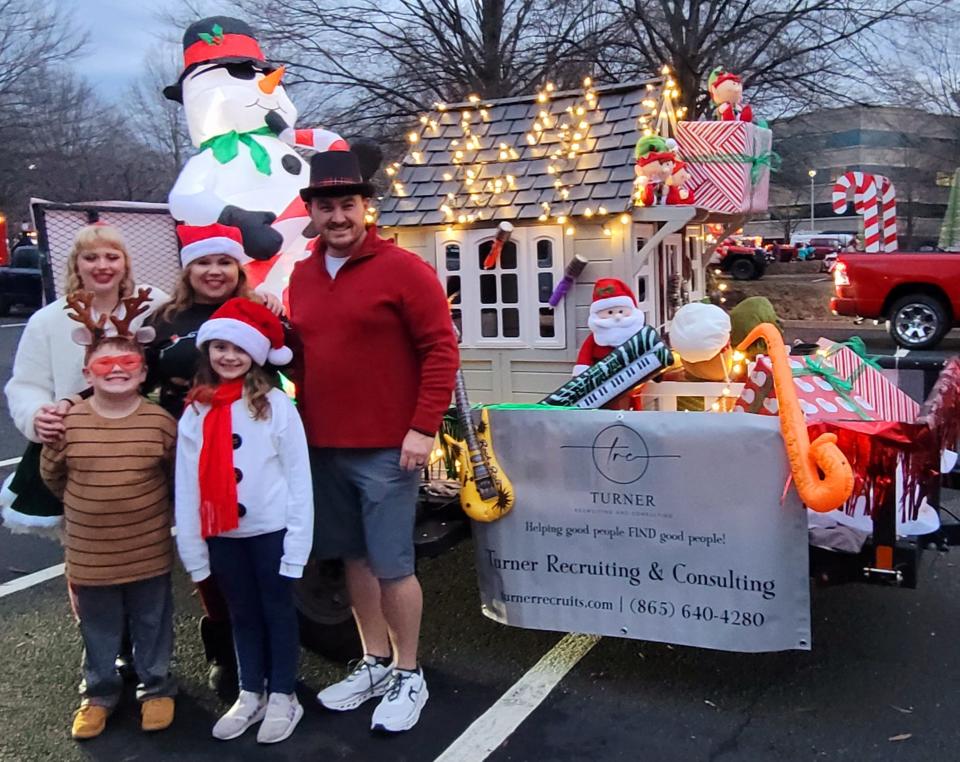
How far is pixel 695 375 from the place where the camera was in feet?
14.3

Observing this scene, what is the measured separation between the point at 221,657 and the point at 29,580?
195 centimetres

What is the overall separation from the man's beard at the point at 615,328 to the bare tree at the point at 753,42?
41.3 feet

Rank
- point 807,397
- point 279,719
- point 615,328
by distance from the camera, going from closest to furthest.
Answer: point 279,719, point 807,397, point 615,328

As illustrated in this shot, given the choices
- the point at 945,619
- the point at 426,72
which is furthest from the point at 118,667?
the point at 426,72

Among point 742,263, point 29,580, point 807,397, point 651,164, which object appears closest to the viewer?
point 807,397

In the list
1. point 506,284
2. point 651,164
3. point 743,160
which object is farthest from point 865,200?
point 506,284

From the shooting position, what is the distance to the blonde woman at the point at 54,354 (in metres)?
3.16

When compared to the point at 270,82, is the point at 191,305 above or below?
below

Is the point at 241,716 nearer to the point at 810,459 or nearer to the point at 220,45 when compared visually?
the point at 810,459

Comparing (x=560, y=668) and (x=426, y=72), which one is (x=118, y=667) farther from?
(x=426, y=72)

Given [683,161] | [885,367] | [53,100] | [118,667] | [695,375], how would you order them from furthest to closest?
[53,100], [683,161], [885,367], [695,375], [118,667]

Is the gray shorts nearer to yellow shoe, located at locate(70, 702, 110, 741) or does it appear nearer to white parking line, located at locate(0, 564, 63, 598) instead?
yellow shoe, located at locate(70, 702, 110, 741)

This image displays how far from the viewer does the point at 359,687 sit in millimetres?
3309

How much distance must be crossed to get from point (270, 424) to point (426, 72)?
1517 cm
